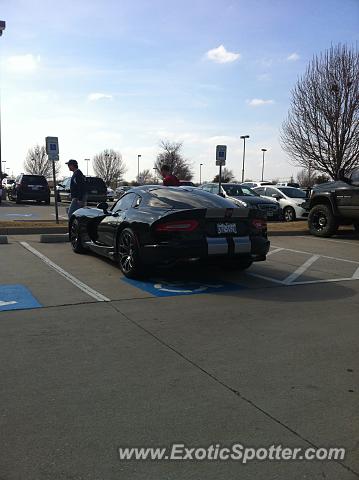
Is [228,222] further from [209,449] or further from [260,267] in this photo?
[209,449]

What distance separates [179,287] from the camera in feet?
22.9

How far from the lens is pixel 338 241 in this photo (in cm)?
1307

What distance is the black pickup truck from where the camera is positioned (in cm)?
1293

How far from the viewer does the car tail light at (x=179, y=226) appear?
22.0ft

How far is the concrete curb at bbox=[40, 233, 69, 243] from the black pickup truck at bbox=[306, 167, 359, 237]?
7.15 m

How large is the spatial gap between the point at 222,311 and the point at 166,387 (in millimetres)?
2241

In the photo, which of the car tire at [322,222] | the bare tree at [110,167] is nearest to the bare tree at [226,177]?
the bare tree at [110,167]

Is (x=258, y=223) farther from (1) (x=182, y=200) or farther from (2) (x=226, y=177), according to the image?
(2) (x=226, y=177)

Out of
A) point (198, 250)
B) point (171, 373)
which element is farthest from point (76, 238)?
point (171, 373)

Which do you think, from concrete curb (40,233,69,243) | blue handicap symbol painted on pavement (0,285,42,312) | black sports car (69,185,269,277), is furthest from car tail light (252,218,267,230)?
concrete curb (40,233,69,243)

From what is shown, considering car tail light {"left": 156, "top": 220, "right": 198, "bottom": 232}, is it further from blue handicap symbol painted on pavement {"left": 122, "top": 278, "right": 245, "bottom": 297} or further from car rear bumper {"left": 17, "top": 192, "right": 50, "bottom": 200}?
car rear bumper {"left": 17, "top": 192, "right": 50, "bottom": 200}

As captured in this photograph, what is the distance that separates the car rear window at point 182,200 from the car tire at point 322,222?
6997 mm

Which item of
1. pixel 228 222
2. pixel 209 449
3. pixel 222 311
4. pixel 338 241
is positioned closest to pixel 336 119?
pixel 338 241

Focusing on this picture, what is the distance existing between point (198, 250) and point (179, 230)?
381mm
